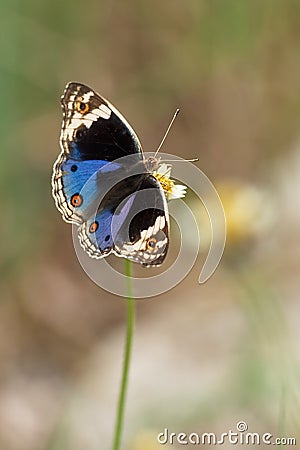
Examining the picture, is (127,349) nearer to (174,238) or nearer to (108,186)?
(108,186)

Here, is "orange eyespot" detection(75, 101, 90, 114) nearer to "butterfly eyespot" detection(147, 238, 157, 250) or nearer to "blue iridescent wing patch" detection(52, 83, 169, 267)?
"blue iridescent wing patch" detection(52, 83, 169, 267)

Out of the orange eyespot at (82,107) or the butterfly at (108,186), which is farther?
the orange eyespot at (82,107)

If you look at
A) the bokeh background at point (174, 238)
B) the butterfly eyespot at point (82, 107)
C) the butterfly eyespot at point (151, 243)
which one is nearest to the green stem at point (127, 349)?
the butterfly eyespot at point (151, 243)

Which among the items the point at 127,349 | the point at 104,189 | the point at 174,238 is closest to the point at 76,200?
the point at 104,189

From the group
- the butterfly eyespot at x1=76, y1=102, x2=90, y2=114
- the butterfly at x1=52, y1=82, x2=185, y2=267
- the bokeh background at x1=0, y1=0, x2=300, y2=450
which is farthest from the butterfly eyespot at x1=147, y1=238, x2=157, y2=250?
the bokeh background at x1=0, y1=0, x2=300, y2=450

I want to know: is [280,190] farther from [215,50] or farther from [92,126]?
[92,126]

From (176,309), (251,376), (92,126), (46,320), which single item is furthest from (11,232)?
(92,126)

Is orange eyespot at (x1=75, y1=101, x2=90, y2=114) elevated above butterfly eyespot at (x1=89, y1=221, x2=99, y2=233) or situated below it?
above

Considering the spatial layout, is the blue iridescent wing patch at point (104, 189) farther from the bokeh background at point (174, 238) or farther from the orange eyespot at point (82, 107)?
the bokeh background at point (174, 238)
